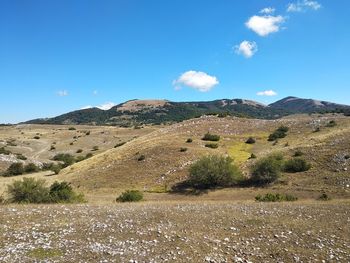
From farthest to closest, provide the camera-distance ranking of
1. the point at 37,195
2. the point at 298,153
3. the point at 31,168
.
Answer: the point at 31,168 < the point at 298,153 < the point at 37,195

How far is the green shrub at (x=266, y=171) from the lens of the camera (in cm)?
3947

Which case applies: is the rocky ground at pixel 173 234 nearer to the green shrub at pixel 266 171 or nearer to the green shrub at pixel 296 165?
the green shrub at pixel 266 171

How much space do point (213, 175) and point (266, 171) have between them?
18.2 ft

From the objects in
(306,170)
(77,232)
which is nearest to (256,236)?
(77,232)

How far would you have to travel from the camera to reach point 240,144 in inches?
2400

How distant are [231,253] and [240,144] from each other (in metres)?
46.4

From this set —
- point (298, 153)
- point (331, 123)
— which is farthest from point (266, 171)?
point (331, 123)

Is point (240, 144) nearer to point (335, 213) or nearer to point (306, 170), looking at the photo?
point (306, 170)

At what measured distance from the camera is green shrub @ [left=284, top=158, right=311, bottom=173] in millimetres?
41281

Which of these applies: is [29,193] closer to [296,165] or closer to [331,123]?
[296,165]

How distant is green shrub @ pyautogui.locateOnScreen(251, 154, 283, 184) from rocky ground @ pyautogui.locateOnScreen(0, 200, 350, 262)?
16.7 m

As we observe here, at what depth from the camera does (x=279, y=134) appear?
63.2 meters

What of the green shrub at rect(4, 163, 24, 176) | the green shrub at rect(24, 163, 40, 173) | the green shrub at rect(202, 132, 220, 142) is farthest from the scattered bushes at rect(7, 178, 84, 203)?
the green shrub at rect(202, 132, 220, 142)

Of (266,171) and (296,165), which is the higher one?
(296,165)
